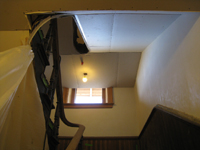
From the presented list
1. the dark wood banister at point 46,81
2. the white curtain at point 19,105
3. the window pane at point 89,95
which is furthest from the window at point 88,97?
the white curtain at point 19,105

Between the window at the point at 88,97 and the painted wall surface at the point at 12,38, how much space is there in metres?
2.44

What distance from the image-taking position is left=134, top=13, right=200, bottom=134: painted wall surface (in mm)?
1173

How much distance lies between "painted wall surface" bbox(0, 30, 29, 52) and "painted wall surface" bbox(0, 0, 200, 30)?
62 millimetres

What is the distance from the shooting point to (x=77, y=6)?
1125 millimetres

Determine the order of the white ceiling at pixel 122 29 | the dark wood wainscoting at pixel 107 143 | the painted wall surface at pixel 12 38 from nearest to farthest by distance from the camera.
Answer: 1. the painted wall surface at pixel 12 38
2. the white ceiling at pixel 122 29
3. the dark wood wainscoting at pixel 107 143

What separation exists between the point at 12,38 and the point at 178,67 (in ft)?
5.17

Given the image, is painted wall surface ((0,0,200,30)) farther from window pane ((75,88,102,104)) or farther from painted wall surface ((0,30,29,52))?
window pane ((75,88,102,104))

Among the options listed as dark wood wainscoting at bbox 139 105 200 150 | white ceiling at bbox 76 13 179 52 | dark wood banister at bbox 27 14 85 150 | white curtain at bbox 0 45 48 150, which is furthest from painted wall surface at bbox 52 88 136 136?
white curtain at bbox 0 45 48 150

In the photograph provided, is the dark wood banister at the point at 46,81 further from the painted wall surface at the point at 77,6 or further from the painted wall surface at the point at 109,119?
the painted wall surface at the point at 109,119

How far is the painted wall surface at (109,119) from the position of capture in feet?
9.74

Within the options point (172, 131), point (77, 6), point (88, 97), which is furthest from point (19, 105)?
point (88, 97)

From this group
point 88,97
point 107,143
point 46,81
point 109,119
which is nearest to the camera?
point 46,81

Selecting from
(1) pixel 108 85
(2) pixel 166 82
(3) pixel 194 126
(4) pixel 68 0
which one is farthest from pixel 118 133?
(4) pixel 68 0

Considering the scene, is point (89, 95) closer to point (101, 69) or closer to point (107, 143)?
point (101, 69)
